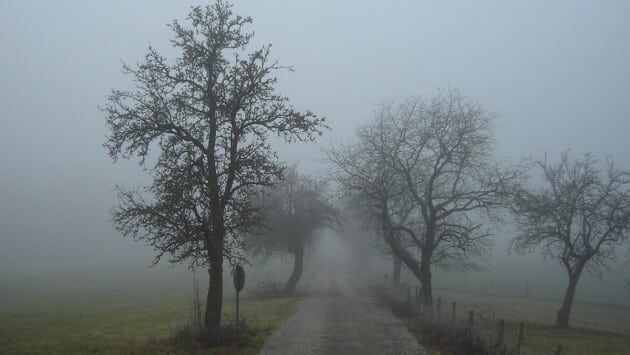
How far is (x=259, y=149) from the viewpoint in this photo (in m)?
16.9

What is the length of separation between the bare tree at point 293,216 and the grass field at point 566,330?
13.3 metres

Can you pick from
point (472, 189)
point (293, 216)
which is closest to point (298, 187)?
point (293, 216)

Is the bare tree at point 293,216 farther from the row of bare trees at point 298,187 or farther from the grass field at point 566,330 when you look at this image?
the grass field at point 566,330

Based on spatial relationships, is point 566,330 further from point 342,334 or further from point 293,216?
point 293,216

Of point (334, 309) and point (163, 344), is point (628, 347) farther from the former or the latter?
point (163, 344)

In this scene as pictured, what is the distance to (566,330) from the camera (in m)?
28.3

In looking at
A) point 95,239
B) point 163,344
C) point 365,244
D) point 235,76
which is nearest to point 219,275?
point 163,344

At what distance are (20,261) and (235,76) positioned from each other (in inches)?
4468

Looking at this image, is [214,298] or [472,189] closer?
[214,298]

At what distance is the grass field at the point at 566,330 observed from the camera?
2264 cm

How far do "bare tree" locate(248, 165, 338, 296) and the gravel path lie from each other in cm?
1429

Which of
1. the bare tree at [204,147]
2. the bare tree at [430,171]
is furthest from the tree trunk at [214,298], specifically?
the bare tree at [430,171]

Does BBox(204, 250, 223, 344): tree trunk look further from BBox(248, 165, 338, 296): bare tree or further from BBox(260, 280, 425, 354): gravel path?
BBox(248, 165, 338, 296): bare tree

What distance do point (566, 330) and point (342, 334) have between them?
55.0 ft
